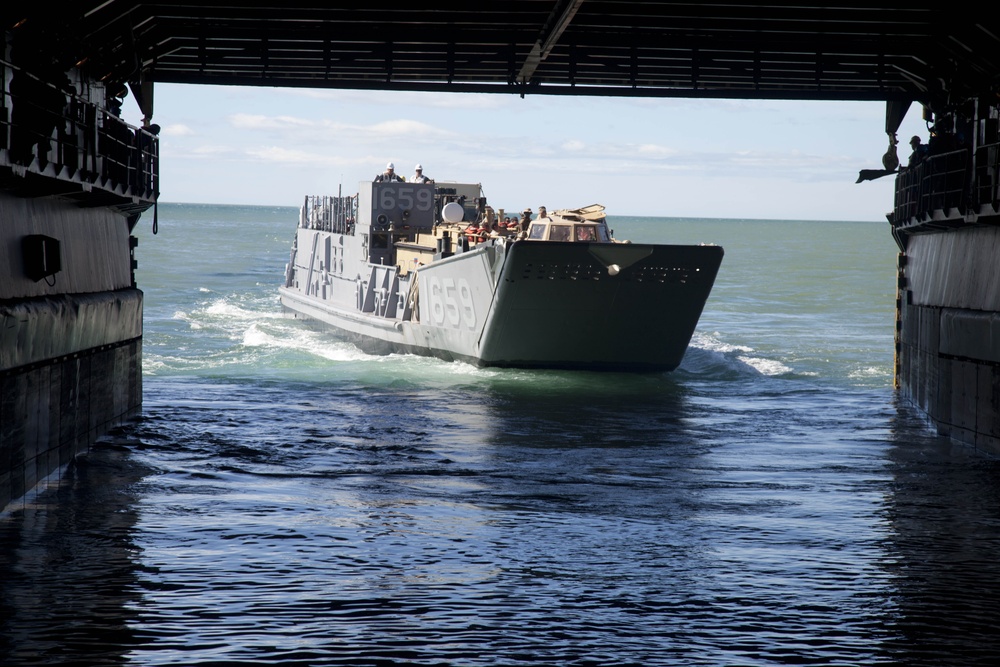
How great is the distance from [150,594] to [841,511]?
806 centimetres

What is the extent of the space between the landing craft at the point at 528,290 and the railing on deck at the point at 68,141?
26.9 feet

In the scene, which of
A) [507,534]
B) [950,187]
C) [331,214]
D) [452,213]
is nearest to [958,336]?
[950,187]

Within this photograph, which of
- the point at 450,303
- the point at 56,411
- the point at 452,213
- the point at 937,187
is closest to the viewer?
the point at 56,411

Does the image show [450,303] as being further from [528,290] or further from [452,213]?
[452,213]

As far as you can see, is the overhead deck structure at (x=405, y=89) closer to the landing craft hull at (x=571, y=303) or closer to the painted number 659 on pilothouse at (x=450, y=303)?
the landing craft hull at (x=571, y=303)

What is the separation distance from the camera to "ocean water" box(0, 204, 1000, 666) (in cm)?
950

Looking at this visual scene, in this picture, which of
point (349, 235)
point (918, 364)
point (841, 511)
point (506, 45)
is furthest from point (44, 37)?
point (349, 235)

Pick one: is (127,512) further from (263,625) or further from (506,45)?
(506,45)

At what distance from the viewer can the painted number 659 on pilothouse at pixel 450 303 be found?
29719mm

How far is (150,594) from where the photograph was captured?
10492mm

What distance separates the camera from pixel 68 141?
1888 centimetres

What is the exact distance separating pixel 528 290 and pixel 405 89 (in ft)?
18.8

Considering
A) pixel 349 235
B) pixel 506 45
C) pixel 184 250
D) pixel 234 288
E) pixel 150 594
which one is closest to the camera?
pixel 150 594

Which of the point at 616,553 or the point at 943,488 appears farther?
the point at 943,488
